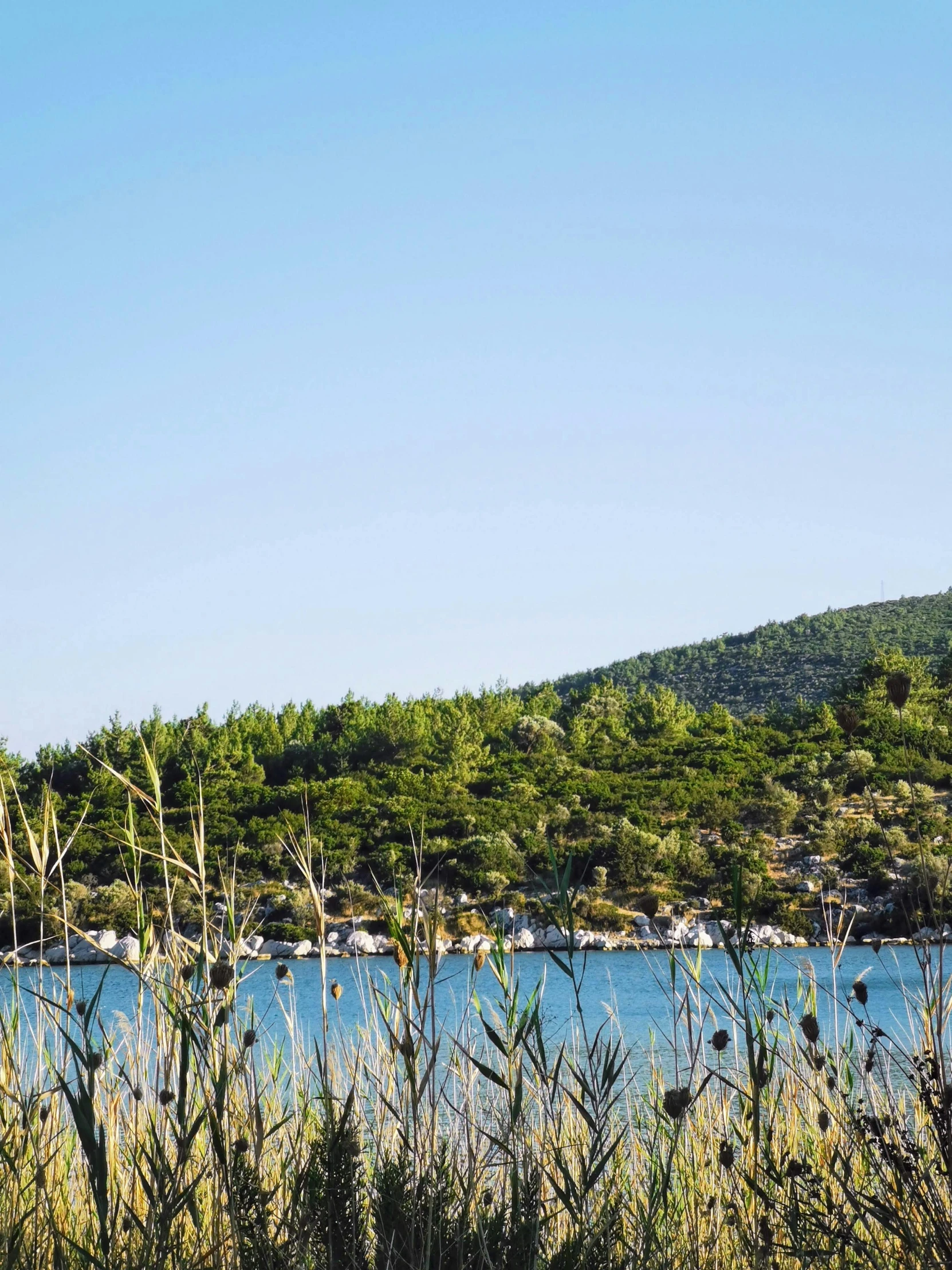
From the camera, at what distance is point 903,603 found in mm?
68250

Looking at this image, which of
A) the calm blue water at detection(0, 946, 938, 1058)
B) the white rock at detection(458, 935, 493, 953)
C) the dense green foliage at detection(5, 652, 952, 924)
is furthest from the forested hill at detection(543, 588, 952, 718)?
the calm blue water at detection(0, 946, 938, 1058)

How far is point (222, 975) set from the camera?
5.98 feet

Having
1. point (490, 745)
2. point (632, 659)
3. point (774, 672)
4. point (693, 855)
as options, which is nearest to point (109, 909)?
point (693, 855)

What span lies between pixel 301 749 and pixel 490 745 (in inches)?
252

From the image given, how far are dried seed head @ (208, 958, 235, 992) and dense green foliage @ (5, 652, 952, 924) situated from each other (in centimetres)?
1933

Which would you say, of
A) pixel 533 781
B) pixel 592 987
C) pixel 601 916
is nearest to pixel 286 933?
pixel 601 916

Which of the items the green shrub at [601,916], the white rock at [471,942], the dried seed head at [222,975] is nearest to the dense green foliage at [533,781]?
the green shrub at [601,916]

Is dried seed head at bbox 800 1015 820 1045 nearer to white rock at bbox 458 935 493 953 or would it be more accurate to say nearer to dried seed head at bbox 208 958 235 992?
dried seed head at bbox 208 958 235 992

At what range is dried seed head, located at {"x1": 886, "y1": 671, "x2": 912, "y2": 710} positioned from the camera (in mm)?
1521

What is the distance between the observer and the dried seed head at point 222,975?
182 cm

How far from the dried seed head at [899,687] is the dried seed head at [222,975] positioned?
3.45 feet

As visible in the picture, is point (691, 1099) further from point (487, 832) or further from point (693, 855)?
point (487, 832)

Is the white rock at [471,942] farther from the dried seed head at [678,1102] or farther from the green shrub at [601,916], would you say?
the dried seed head at [678,1102]

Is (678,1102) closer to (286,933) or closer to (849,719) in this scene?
(849,719)
